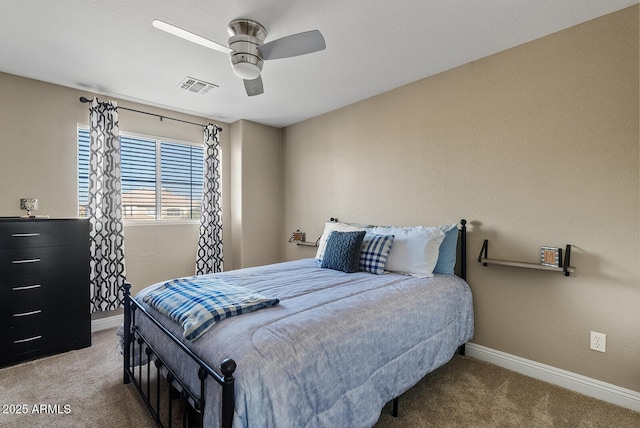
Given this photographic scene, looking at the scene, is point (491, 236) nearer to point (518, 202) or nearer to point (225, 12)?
point (518, 202)

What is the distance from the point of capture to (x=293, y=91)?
322 centimetres

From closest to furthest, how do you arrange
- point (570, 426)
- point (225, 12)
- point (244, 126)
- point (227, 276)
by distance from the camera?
point (570, 426), point (225, 12), point (227, 276), point (244, 126)

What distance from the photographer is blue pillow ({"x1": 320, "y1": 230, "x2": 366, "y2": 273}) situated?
2.58m

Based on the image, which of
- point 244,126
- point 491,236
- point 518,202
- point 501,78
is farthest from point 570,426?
point 244,126

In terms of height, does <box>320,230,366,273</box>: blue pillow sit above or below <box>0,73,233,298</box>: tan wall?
below

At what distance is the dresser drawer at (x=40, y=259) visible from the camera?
2.44 metres

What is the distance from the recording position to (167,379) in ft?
5.13

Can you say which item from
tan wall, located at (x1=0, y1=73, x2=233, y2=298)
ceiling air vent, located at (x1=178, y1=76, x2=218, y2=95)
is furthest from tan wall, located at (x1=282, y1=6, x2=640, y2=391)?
tan wall, located at (x1=0, y1=73, x2=233, y2=298)

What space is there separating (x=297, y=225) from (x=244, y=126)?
5.16 ft

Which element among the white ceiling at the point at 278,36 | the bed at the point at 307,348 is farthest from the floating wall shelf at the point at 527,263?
the white ceiling at the point at 278,36

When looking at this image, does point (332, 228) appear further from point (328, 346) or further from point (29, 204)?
point (29, 204)

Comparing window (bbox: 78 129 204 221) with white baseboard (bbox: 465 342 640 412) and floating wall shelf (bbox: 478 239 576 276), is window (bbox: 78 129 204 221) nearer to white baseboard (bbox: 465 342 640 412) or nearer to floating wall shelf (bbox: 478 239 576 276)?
floating wall shelf (bbox: 478 239 576 276)

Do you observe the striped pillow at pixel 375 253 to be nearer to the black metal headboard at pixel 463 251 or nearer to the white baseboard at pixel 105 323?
the black metal headboard at pixel 463 251

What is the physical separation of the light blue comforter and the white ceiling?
1819 mm
